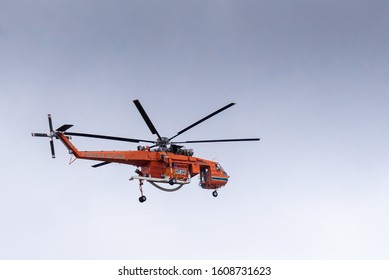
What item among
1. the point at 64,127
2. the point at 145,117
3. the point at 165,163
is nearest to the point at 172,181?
the point at 165,163

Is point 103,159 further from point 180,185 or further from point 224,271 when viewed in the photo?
point 224,271

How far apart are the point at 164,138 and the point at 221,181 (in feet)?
27.2

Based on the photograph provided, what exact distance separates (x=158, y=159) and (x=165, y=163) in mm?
728

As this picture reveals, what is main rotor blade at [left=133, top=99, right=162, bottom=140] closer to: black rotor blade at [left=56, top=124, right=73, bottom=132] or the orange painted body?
the orange painted body

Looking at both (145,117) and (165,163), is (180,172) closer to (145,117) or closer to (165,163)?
(165,163)

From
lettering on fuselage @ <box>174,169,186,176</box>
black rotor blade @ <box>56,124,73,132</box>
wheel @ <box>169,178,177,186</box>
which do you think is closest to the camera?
black rotor blade @ <box>56,124,73,132</box>

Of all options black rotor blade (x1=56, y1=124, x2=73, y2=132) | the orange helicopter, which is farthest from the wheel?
black rotor blade (x1=56, y1=124, x2=73, y2=132)

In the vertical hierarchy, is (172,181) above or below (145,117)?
below

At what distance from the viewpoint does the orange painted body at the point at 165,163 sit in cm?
5070

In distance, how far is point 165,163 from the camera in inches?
2165

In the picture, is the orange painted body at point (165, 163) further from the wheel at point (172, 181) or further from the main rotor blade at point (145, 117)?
the main rotor blade at point (145, 117)

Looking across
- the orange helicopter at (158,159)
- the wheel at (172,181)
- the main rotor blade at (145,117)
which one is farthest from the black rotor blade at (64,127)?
the wheel at (172,181)

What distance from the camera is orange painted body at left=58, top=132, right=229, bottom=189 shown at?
50697mm

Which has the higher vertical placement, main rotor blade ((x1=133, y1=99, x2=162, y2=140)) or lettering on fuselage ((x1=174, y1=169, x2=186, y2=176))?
main rotor blade ((x1=133, y1=99, x2=162, y2=140))
